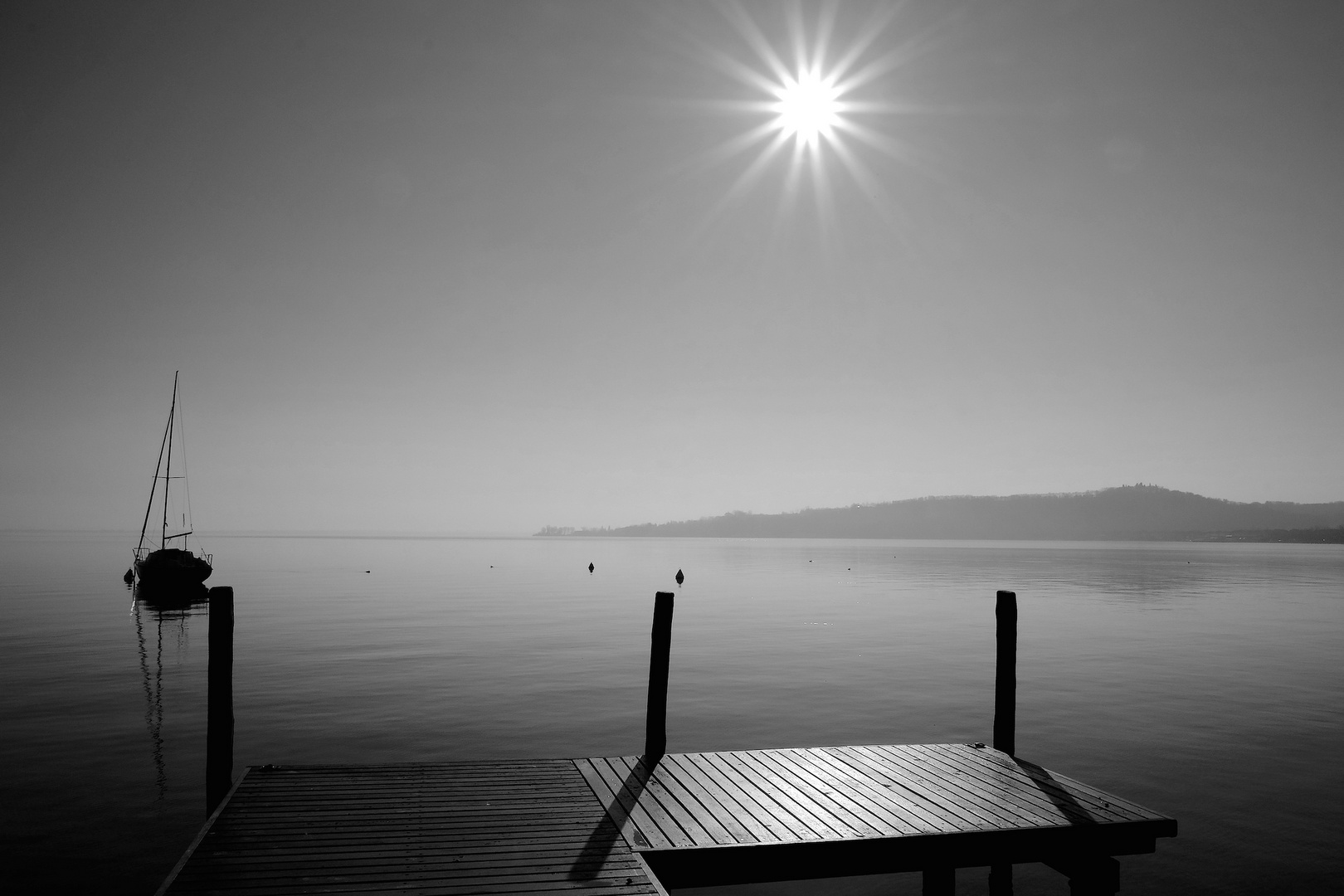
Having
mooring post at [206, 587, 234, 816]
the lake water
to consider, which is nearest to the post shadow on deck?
the lake water

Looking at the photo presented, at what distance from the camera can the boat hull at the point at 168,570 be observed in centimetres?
6359

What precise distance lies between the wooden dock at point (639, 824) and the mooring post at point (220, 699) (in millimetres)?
32

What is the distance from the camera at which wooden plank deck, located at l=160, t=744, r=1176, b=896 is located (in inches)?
333

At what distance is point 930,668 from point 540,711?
16200 mm

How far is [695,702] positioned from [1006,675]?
13.0 meters

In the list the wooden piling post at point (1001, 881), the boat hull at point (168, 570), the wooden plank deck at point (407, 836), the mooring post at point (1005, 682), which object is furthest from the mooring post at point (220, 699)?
the boat hull at point (168, 570)

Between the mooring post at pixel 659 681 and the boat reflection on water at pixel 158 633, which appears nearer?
the mooring post at pixel 659 681

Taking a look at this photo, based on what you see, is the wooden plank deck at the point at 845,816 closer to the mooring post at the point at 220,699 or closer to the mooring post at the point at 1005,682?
the mooring post at the point at 1005,682

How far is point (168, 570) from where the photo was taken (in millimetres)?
64250

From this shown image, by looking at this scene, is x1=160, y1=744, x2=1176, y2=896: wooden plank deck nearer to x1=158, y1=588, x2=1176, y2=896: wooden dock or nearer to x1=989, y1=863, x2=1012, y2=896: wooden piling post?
x1=158, y1=588, x2=1176, y2=896: wooden dock

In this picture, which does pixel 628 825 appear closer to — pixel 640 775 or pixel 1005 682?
pixel 640 775

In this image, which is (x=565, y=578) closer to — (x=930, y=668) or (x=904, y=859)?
(x=930, y=668)

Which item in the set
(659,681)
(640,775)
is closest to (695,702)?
(659,681)

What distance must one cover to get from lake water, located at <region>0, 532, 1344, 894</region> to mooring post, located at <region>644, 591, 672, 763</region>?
3382 mm
